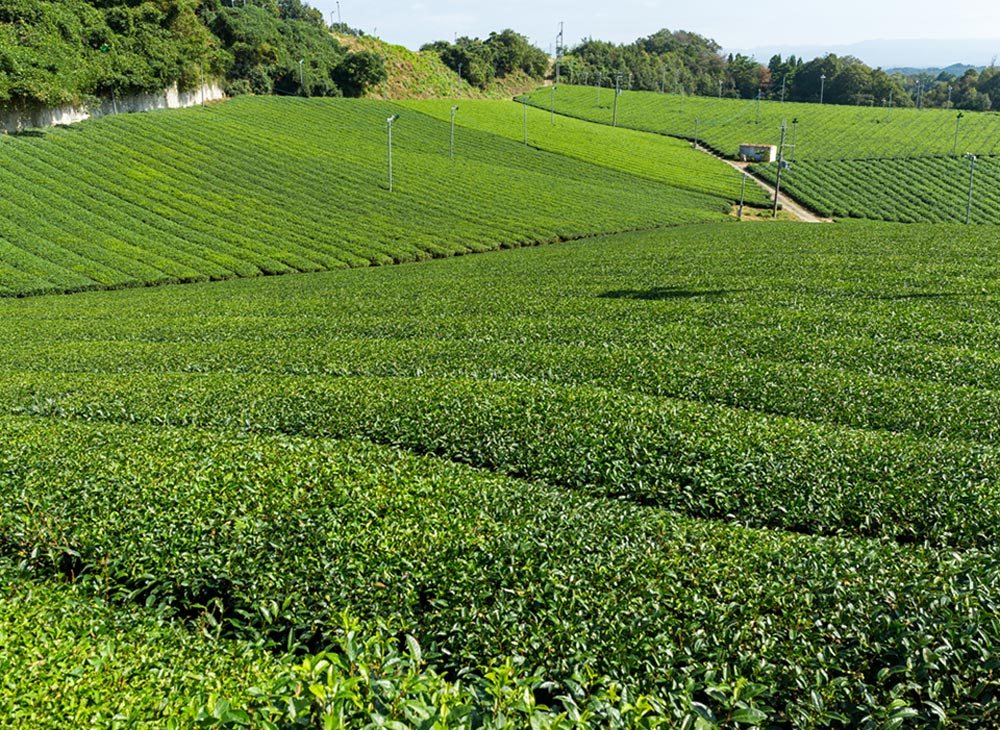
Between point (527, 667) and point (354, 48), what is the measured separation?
13382cm

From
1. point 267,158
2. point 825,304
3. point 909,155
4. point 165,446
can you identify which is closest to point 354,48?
point 267,158

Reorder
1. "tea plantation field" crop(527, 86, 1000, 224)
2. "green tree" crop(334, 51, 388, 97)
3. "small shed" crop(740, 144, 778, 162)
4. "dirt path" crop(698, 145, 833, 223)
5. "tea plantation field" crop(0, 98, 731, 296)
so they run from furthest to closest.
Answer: "green tree" crop(334, 51, 388, 97)
"small shed" crop(740, 144, 778, 162)
"tea plantation field" crop(527, 86, 1000, 224)
"dirt path" crop(698, 145, 833, 223)
"tea plantation field" crop(0, 98, 731, 296)

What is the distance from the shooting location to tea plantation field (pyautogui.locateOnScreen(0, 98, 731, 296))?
48031 mm

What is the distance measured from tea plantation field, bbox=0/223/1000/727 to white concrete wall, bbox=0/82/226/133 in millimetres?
54834

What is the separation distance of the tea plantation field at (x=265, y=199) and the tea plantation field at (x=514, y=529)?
88.8 feet

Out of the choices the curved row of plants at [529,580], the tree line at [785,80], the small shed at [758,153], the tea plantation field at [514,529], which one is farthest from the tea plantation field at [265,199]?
the tree line at [785,80]

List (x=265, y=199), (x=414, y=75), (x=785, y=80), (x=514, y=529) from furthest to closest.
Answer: (x=785, y=80) → (x=414, y=75) → (x=265, y=199) → (x=514, y=529)

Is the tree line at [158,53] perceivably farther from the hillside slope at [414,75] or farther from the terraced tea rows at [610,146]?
the terraced tea rows at [610,146]

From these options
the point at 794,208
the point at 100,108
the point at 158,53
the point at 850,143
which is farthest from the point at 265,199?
the point at 850,143

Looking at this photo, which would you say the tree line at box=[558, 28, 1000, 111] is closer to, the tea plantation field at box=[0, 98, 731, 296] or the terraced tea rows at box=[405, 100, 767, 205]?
the terraced tea rows at box=[405, 100, 767, 205]

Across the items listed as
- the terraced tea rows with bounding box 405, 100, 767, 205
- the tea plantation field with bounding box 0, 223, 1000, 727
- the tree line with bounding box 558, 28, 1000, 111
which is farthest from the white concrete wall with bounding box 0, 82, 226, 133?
the tree line with bounding box 558, 28, 1000, 111

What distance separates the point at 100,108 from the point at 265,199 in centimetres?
2692

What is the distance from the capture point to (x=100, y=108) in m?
75.8

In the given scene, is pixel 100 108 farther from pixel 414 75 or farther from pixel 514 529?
pixel 514 529
